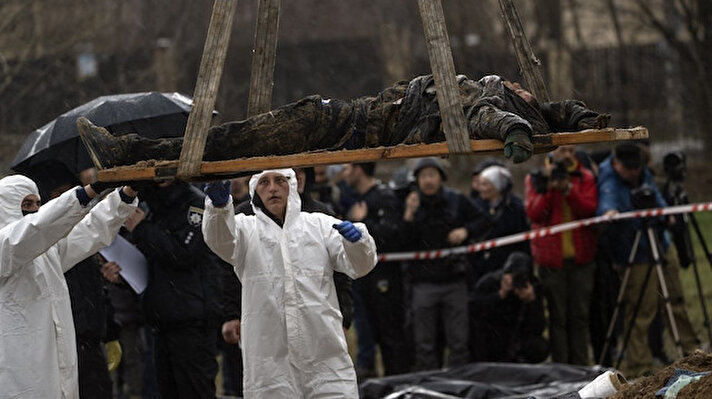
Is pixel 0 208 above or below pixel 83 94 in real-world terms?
below

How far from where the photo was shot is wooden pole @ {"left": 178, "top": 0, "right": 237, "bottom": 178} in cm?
525

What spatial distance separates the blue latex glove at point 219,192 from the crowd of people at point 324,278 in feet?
0.03

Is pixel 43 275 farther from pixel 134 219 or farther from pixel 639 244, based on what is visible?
pixel 639 244

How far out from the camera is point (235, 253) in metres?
6.12

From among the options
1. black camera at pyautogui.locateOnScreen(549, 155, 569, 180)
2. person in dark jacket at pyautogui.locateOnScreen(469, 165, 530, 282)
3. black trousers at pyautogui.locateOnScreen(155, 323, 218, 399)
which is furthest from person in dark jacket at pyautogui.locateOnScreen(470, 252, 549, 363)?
black trousers at pyautogui.locateOnScreen(155, 323, 218, 399)

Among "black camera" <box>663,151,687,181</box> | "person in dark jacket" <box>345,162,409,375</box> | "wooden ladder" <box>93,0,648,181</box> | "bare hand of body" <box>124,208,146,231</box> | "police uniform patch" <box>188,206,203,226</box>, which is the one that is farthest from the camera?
"person in dark jacket" <box>345,162,409,375</box>

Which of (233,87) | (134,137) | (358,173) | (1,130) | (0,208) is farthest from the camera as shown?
(233,87)

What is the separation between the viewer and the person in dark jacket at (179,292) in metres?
6.98

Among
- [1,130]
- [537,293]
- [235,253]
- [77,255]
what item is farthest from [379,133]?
[1,130]

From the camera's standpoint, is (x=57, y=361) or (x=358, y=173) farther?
(x=358, y=173)

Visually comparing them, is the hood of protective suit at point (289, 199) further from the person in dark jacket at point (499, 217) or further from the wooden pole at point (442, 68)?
the person in dark jacket at point (499, 217)

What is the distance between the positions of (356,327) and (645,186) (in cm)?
303

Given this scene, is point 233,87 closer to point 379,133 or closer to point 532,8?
point 532,8

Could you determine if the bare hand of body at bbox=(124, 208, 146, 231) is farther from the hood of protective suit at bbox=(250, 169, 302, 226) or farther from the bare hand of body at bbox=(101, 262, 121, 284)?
the hood of protective suit at bbox=(250, 169, 302, 226)
